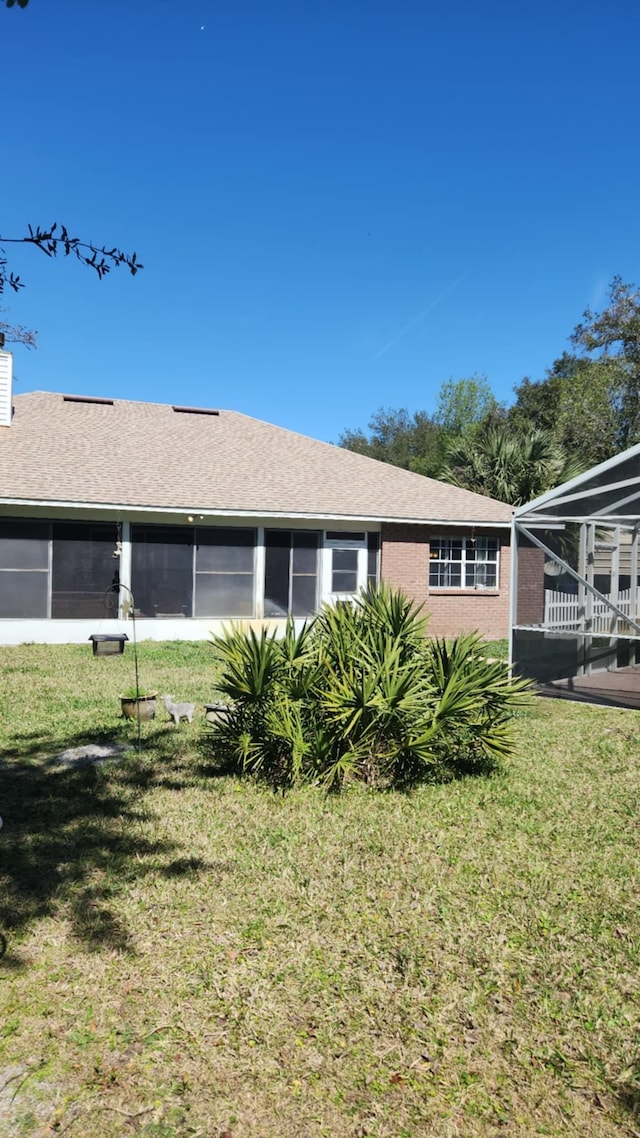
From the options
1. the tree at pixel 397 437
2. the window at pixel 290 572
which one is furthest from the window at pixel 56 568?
the tree at pixel 397 437

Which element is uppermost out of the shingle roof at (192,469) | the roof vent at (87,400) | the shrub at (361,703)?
the roof vent at (87,400)

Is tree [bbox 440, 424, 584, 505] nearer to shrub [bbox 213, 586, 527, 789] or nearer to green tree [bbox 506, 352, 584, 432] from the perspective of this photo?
shrub [bbox 213, 586, 527, 789]

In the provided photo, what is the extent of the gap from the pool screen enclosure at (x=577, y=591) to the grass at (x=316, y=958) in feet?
15.4

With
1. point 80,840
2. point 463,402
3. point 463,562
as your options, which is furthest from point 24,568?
point 463,402

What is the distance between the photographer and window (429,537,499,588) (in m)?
20.5

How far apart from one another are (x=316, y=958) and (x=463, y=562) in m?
17.2

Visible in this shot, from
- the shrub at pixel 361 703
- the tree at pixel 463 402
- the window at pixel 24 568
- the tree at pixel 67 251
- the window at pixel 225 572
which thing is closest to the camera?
the tree at pixel 67 251

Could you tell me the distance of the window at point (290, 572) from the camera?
19312mm

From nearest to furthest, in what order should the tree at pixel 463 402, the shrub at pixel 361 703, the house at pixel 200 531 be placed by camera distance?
the shrub at pixel 361 703 < the house at pixel 200 531 < the tree at pixel 463 402

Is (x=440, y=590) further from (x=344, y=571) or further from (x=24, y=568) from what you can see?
(x=24, y=568)

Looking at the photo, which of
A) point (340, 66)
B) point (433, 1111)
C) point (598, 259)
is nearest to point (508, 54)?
point (340, 66)

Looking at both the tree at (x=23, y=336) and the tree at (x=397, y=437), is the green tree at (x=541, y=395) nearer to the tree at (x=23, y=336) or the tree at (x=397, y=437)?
the tree at (x=397, y=437)

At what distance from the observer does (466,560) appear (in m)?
20.7

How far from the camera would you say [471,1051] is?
11.0 feet
